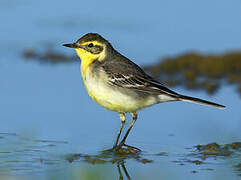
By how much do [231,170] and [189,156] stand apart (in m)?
0.87

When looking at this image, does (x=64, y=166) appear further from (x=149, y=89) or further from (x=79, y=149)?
(x=149, y=89)

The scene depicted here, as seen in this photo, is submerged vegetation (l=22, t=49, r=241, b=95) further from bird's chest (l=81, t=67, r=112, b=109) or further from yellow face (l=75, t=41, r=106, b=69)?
bird's chest (l=81, t=67, r=112, b=109)

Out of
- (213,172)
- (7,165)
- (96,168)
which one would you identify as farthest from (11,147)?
(213,172)

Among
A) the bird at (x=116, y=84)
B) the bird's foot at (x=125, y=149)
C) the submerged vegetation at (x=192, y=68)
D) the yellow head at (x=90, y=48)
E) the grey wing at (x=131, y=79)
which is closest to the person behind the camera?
the bird's foot at (x=125, y=149)

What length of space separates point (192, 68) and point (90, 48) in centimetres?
542

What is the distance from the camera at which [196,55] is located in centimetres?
1476

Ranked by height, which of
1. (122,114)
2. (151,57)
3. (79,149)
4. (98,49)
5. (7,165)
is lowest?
(7,165)

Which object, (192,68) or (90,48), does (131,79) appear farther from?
(192,68)

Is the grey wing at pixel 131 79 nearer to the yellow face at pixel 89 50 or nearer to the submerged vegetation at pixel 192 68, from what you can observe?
the yellow face at pixel 89 50

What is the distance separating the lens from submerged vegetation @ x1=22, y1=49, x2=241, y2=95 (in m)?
13.4

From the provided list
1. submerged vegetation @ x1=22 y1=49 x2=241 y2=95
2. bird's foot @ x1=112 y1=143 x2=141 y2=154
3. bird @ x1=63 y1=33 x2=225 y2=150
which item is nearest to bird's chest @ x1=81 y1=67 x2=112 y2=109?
bird @ x1=63 y1=33 x2=225 y2=150

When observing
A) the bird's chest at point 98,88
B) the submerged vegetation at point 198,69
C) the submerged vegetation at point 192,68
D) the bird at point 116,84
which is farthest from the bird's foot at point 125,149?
the submerged vegetation at point 198,69

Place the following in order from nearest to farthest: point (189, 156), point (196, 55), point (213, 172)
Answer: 1. point (213, 172)
2. point (189, 156)
3. point (196, 55)

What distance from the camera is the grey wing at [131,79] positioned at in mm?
9016
